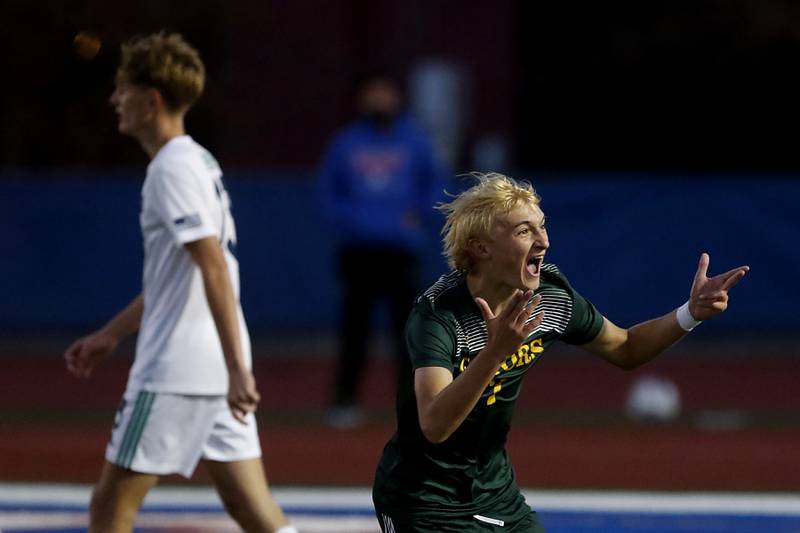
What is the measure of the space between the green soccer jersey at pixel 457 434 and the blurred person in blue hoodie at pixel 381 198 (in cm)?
572

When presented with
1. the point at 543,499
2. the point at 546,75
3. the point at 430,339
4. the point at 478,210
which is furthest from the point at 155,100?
the point at 546,75

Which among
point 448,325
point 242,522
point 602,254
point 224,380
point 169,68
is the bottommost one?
point 602,254

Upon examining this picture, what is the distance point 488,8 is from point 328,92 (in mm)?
2287

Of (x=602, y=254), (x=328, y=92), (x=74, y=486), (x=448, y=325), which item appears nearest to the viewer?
(x=448, y=325)

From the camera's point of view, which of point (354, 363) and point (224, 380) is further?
point (354, 363)

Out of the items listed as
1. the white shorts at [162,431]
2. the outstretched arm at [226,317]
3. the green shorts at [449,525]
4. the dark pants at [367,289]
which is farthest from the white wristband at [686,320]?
the dark pants at [367,289]

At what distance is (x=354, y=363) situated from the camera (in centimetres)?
1065

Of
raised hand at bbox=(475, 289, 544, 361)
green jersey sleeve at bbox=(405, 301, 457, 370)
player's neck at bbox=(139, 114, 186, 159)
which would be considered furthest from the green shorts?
player's neck at bbox=(139, 114, 186, 159)

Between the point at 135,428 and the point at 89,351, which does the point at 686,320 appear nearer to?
the point at 135,428

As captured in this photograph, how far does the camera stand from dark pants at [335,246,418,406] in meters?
10.4

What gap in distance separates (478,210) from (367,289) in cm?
602

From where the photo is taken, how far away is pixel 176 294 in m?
5.23

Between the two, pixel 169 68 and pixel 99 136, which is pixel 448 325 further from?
pixel 99 136

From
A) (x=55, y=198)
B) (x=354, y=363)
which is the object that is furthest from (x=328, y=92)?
(x=354, y=363)
